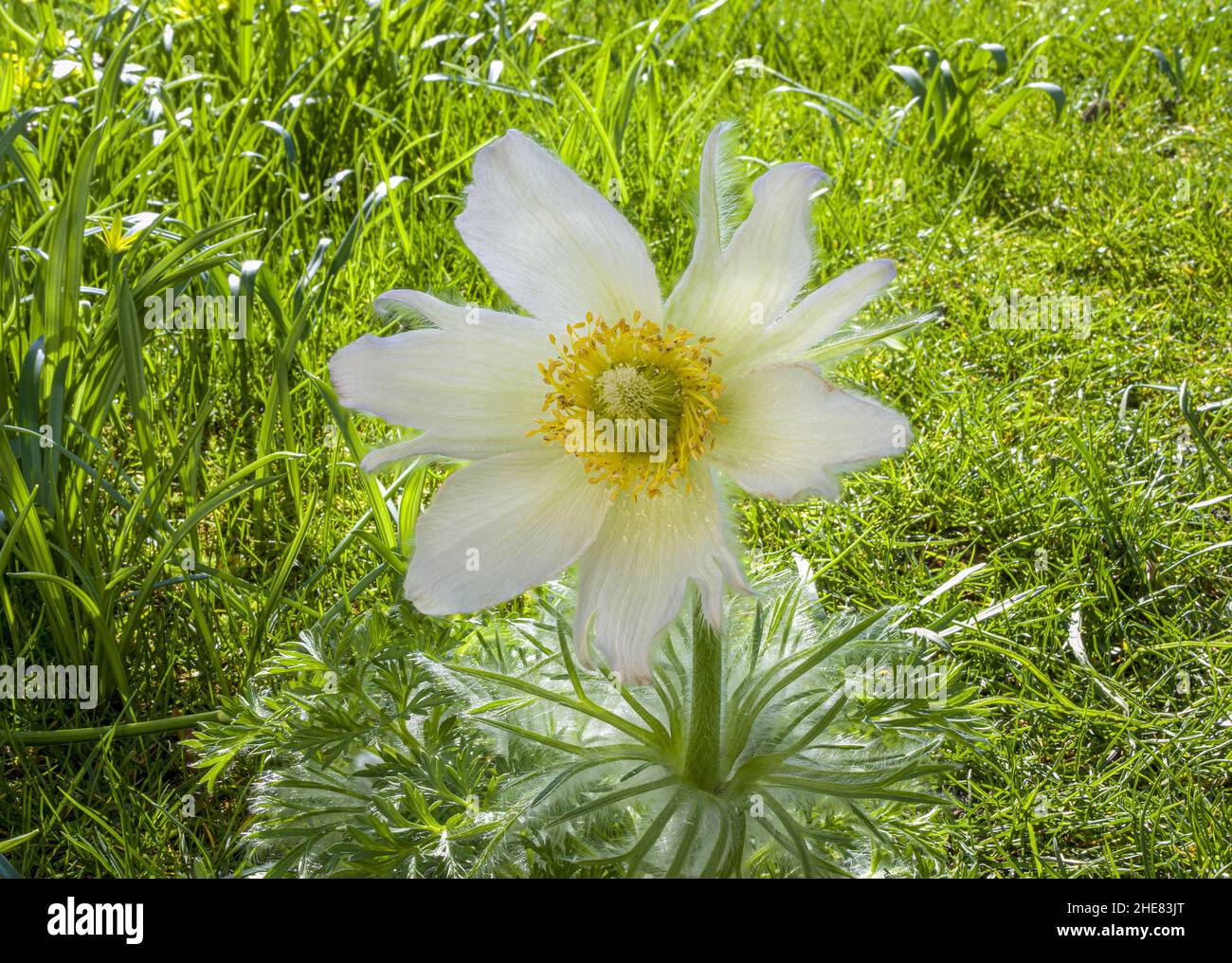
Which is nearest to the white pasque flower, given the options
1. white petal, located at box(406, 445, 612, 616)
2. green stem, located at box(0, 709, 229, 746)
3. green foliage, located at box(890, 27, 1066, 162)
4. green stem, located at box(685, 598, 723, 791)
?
white petal, located at box(406, 445, 612, 616)

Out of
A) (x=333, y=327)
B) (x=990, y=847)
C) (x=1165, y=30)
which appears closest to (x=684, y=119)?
(x=333, y=327)

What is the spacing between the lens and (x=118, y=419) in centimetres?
230

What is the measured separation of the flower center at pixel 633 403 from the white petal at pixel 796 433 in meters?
0.03

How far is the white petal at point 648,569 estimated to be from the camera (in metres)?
1.23

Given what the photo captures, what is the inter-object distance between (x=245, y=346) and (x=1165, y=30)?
9.27 ft

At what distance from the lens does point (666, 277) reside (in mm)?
2811

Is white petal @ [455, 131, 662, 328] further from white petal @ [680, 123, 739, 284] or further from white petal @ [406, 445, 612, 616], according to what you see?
white petal @ [406, 445, 612, 616]

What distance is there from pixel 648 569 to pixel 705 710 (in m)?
0.27

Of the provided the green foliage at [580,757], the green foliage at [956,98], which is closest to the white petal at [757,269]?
the green foliage at [580,757]

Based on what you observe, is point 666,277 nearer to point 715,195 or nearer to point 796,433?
point 715,195

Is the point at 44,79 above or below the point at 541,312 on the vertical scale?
above

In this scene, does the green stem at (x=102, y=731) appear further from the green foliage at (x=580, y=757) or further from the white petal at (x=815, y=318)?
the white petal at (x=815, y=318)
